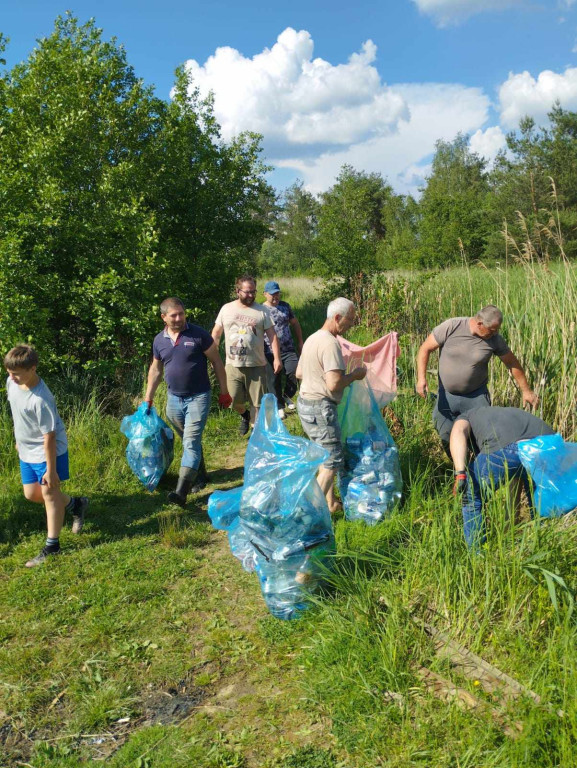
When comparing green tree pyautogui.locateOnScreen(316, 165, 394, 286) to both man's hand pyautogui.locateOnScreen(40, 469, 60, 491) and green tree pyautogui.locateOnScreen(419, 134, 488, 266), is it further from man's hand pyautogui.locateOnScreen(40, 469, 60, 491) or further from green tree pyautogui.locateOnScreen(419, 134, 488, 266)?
green tree pyautogui.locateOnScreen(419, 134, 488, 266)

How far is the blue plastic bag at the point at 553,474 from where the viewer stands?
10.2ft

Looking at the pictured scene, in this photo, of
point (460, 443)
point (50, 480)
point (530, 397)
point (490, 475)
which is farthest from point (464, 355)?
point (50, 480)

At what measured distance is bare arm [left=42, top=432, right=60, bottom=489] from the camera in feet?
12.2

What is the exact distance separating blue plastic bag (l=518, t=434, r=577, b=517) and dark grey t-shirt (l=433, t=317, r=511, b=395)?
1.24m

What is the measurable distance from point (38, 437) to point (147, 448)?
116 centimetres

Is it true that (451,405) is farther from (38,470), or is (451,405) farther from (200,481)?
(38,470)

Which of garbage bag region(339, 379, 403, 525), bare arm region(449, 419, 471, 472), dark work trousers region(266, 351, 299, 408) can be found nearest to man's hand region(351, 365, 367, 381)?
garbage bag region(339, 379, 403, 525)

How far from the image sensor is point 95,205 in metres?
8.27

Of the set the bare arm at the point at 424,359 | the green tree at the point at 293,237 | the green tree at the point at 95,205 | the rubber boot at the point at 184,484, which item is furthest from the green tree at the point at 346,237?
the green tree at the point at 293,237

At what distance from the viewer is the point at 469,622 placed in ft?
8.78

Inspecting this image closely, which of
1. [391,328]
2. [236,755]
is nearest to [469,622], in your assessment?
[236,755]

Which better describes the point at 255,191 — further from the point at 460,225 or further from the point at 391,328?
the point at 460,225

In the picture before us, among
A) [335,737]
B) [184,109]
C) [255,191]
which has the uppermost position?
[184,109]

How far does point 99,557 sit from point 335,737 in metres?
2.21
